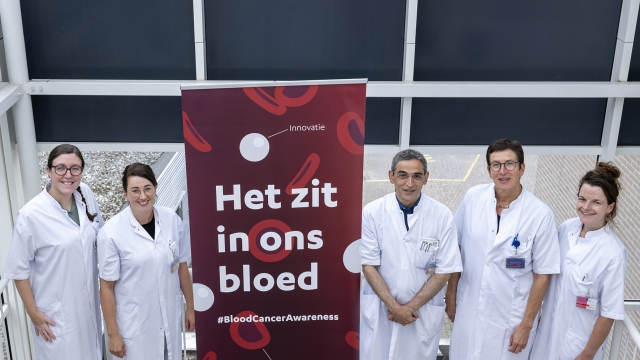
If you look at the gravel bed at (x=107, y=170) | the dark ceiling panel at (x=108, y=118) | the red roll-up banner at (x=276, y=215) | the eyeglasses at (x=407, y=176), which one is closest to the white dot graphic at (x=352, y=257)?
the red roll-up banner at (x=276, y=215)

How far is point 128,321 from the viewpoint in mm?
3035

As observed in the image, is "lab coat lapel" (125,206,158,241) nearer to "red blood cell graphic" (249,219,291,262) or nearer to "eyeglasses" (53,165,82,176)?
"eyeglasses" (53,165,82,176)

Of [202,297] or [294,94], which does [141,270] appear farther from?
[294,94]

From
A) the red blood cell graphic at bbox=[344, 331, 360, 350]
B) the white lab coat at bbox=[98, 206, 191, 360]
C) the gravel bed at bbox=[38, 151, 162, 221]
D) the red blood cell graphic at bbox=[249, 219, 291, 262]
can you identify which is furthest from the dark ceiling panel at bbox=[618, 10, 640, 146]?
the gravel bed at bbox=[38, 151, 162, 221]

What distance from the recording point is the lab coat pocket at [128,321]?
9.91 feet

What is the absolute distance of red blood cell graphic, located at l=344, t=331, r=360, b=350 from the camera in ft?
10.2

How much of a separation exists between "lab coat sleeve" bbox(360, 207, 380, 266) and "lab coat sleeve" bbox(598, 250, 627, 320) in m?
1.02

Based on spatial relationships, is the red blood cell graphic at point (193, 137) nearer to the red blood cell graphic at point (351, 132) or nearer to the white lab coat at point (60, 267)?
the red blood cell graphic at point (351, 132)

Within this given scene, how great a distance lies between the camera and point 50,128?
12.1 feet

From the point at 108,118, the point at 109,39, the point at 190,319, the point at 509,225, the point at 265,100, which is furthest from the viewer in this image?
the point at 108,118

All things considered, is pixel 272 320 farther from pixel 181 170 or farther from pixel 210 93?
pixel 181 170

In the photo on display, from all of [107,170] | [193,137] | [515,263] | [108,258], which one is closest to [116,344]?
[108,258]

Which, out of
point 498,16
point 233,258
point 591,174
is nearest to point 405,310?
point 233,258

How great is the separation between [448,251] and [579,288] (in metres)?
0.60
